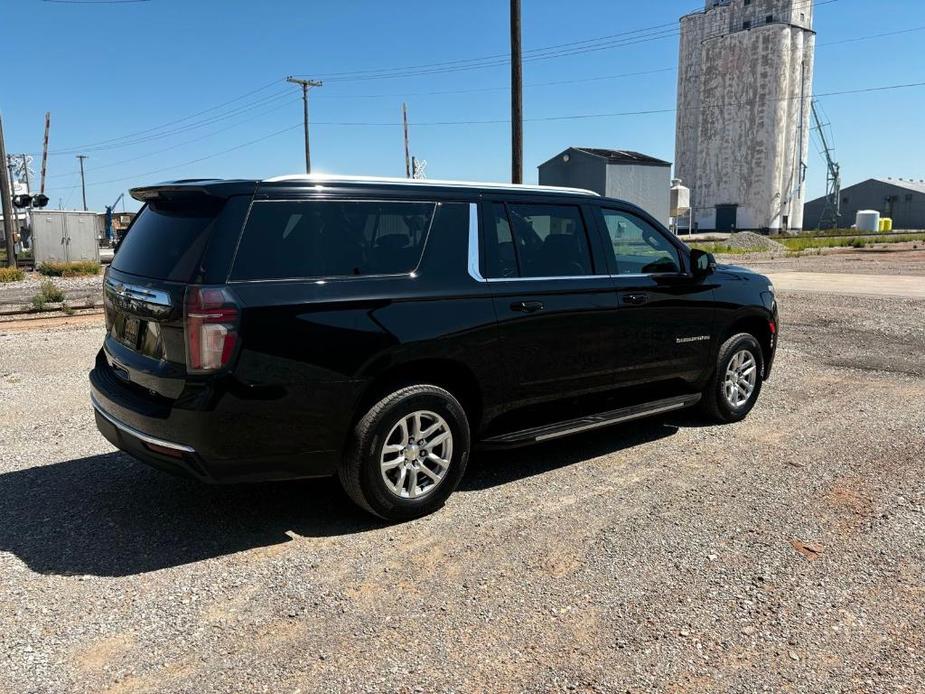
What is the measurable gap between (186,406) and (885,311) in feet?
43.6

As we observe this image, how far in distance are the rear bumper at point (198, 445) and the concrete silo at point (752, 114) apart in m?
80.0

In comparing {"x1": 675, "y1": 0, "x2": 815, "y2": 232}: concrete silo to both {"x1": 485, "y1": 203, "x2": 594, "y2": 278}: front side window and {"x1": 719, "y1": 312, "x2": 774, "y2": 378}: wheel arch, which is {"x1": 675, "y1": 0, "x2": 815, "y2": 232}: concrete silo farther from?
{"x1": 485, "y1": 203, "x2": 594, "y2": 278}: front side window

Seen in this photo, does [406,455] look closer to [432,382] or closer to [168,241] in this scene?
[432,382]

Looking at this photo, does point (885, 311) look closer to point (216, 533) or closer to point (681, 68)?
point (216, 533)

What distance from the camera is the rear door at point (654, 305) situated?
5.38m

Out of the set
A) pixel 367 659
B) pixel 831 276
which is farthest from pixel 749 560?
pixel 831 276

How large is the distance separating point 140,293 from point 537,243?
2437 millimetres

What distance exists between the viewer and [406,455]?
14.0 feet

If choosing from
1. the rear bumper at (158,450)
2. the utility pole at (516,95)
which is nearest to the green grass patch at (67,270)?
the utility pole at (516,95)

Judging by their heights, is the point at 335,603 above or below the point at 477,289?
below

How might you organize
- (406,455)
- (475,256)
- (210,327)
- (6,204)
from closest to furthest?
1. (210,327)
2. (406,455)
3. (475,256)
4. (6,204)

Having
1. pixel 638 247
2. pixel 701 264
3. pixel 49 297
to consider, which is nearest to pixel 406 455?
pixel 638 247

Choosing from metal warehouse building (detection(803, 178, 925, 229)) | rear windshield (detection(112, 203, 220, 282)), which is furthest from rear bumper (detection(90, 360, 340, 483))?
metal warehouse building (detection(803, 178, 925, 229))

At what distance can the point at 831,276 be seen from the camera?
2262 centimetres
